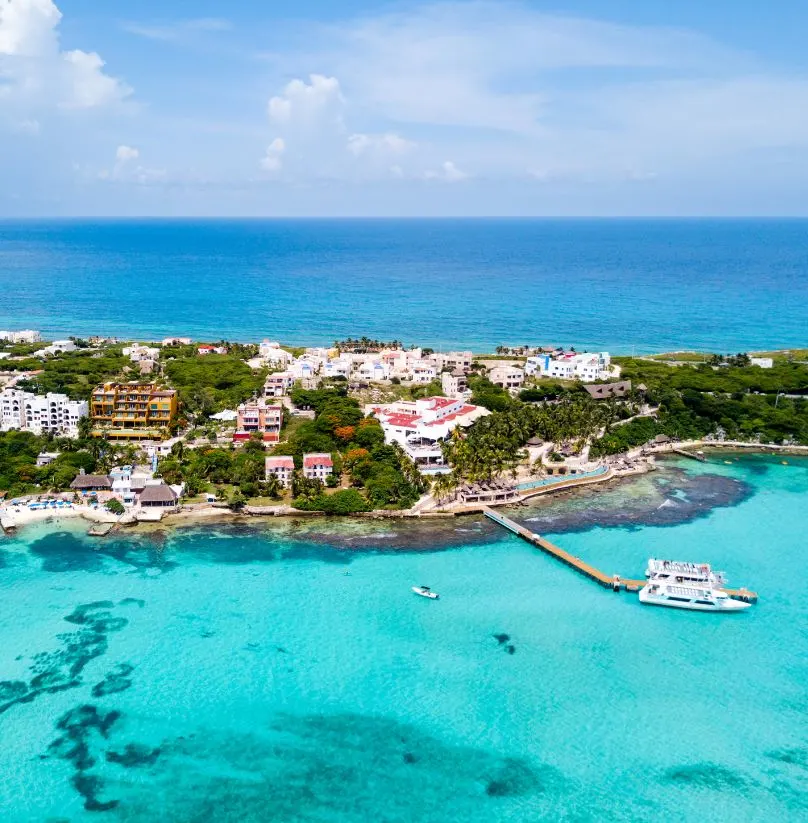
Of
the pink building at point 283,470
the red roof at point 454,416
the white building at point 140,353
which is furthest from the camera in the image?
the white building at point 140,353

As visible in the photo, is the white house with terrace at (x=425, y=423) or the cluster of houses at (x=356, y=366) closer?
the white house with terrace at (x=425, y=423)

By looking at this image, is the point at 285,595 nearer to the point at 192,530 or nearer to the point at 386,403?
the point at 192,530

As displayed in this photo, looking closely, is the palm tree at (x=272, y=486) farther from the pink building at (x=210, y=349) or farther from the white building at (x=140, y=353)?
the pink building at (x=210, y=349)

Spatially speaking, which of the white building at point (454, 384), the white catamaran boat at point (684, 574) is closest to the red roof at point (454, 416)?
the white building at point (454, 384)

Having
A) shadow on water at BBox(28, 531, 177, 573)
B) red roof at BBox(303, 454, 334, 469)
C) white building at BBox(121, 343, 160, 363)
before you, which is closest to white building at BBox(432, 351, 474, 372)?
red roof at BBox(303, 454, 334, 469)

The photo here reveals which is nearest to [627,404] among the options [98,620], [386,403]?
[386,403]

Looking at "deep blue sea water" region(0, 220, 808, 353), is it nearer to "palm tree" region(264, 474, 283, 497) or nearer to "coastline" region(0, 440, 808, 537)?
"palm tree" region(264, 474, 283, 497)

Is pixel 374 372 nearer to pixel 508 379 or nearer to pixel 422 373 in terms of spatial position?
pixel 422 373
